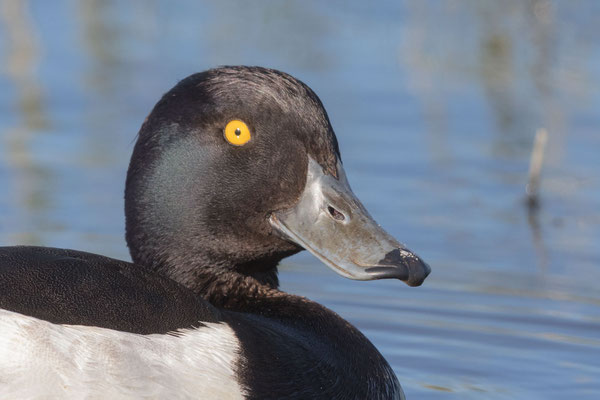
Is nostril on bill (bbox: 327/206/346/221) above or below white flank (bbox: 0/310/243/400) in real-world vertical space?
above

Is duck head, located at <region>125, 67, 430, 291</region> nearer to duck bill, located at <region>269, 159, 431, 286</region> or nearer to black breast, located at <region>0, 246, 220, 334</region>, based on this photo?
duck bill, located at <region>269, 159, 431, 286</region>

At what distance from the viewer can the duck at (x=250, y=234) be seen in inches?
187

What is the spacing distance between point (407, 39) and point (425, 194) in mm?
2896

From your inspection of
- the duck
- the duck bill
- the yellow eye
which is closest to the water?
the duck

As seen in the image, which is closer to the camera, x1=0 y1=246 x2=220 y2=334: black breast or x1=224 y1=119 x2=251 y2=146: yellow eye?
x1=0 y1=246 x2=220 y2=334: black breast

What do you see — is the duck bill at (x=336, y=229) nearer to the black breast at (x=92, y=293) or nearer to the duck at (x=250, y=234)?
the duck at (x=250, y=234)

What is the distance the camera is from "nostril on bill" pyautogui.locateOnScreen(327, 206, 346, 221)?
5.16 metres

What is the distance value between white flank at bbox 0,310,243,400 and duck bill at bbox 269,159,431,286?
66cm

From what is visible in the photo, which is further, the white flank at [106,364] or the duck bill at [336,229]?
the duck bill at [336,229]

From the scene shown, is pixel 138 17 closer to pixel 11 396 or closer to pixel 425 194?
pixel 425 194

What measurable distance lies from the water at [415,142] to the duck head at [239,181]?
111 cm

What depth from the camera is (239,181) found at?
204 inches

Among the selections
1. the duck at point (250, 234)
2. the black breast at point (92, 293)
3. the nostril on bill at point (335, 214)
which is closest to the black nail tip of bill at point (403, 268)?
the duck at point (250, 234)

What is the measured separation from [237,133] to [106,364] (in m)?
1.20
